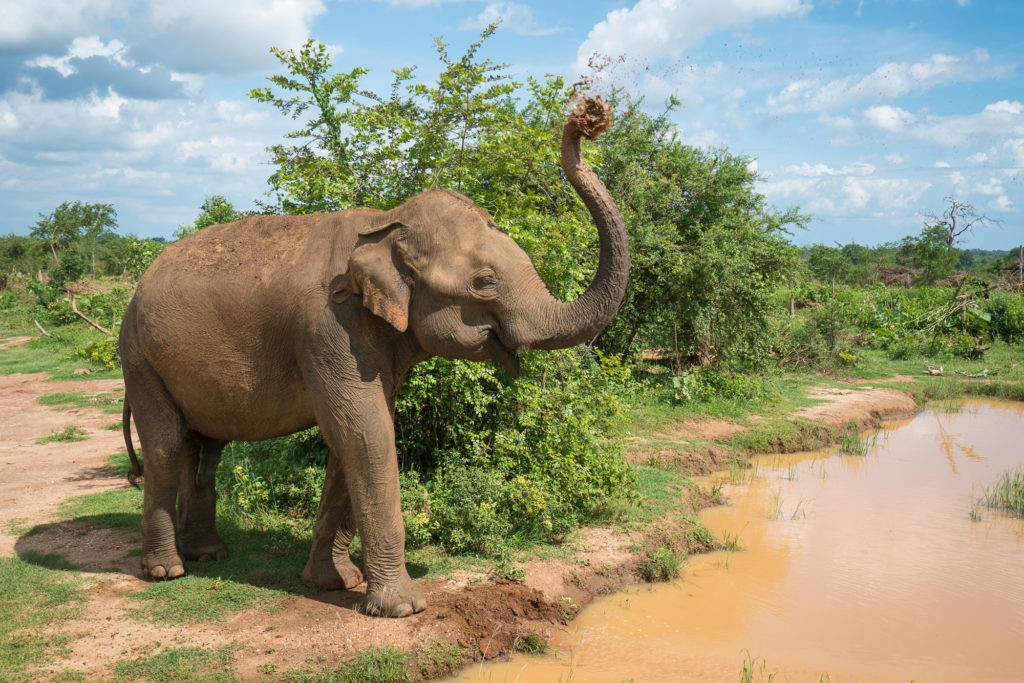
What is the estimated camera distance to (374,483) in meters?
4.94

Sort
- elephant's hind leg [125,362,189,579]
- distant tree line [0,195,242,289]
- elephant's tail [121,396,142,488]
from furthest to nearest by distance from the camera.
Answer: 1. distant tree line [0,195,242,289]
2. elephant's tail [121,396,142,488]
3. elephant's hind leg [125,362,189,579]

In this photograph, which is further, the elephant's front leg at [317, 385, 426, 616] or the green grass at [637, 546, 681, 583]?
the green grass at [637, 546, 681, 583]

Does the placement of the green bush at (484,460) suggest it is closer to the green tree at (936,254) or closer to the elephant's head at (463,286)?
the elephant's head at (463,286)

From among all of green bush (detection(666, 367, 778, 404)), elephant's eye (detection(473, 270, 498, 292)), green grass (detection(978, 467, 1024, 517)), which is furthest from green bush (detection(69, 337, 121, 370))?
green grass (detection(978, 467, 1024, 517))

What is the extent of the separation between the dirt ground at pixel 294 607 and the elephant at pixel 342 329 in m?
0.26

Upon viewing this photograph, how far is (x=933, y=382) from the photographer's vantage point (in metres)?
17.3

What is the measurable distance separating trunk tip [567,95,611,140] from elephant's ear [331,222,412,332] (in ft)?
4.37

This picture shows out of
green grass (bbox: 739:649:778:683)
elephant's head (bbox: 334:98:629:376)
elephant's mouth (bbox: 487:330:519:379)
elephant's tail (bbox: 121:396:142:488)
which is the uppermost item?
elephant's head (bbox: 334:98:629:376)

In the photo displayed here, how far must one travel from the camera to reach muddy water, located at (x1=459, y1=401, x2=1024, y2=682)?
5.45 m

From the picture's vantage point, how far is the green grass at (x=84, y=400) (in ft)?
41.4

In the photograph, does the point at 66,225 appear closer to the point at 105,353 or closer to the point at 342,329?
the point at 105,353

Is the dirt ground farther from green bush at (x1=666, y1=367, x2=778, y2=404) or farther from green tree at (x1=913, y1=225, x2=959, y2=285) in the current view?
green tree at (x1=913, y1=225, x2=959, y2=285)

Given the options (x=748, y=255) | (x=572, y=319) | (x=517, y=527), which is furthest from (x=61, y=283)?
(x=572, y=319)

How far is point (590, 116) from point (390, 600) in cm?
334
